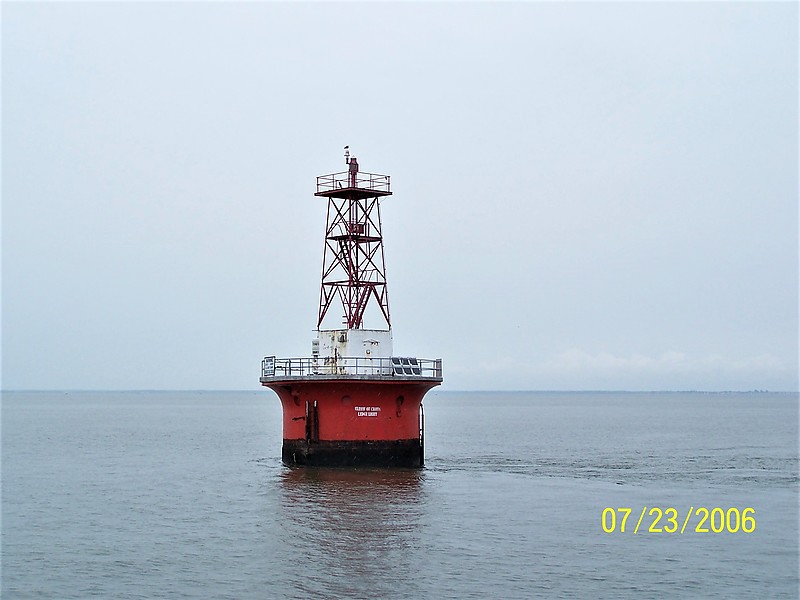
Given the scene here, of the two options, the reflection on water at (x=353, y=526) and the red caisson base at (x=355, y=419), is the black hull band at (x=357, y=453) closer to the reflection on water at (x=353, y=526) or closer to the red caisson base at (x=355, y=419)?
the red caisson base at (x=355, y=419)

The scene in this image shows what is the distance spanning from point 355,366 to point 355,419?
1.81 metres

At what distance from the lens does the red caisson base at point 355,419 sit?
35656mm

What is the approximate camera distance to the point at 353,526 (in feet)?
87.8

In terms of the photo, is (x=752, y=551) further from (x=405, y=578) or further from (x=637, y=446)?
(x=637, y=446)

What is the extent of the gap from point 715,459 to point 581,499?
57.6 feet

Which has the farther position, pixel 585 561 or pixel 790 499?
pixel 790 499

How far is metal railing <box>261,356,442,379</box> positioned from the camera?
36.4 m

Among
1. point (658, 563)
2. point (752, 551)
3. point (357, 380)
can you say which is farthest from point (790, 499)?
point (357, 380)

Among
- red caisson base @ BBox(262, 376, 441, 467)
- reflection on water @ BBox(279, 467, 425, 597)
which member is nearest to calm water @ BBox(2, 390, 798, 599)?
reflection on water @ BBox(279, 467, 425, 597)

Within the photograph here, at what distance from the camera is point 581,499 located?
31875 millimetres
